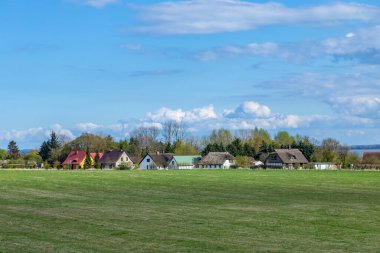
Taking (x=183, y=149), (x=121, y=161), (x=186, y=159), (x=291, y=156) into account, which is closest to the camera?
(x=121, y=161)

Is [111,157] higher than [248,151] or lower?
lower

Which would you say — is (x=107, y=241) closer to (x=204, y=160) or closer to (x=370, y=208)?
(x=370, y=208)

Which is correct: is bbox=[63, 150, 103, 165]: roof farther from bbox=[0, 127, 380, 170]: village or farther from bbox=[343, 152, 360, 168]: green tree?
bbox=[343, 152, 360, 168]: green tree

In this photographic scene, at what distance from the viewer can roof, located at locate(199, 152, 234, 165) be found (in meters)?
162

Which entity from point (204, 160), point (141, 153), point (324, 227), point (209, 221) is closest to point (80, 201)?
point (209, 221)

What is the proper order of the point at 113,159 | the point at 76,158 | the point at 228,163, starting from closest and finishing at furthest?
the point at 76,158 < the point at 113,159 < the point at 228,163

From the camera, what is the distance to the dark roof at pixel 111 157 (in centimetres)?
16088

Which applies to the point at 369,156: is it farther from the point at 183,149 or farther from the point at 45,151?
the point at 45,151

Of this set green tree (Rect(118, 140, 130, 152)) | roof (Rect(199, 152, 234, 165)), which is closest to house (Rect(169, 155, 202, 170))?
roof (Rect(199, 152, 234, 165))

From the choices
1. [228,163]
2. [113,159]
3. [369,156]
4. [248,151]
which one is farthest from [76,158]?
[369,156]

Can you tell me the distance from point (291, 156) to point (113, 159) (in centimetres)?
4343

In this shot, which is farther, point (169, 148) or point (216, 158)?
point (169, 148)

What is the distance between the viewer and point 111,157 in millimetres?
162625

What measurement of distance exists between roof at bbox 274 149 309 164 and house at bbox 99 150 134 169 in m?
36.5
